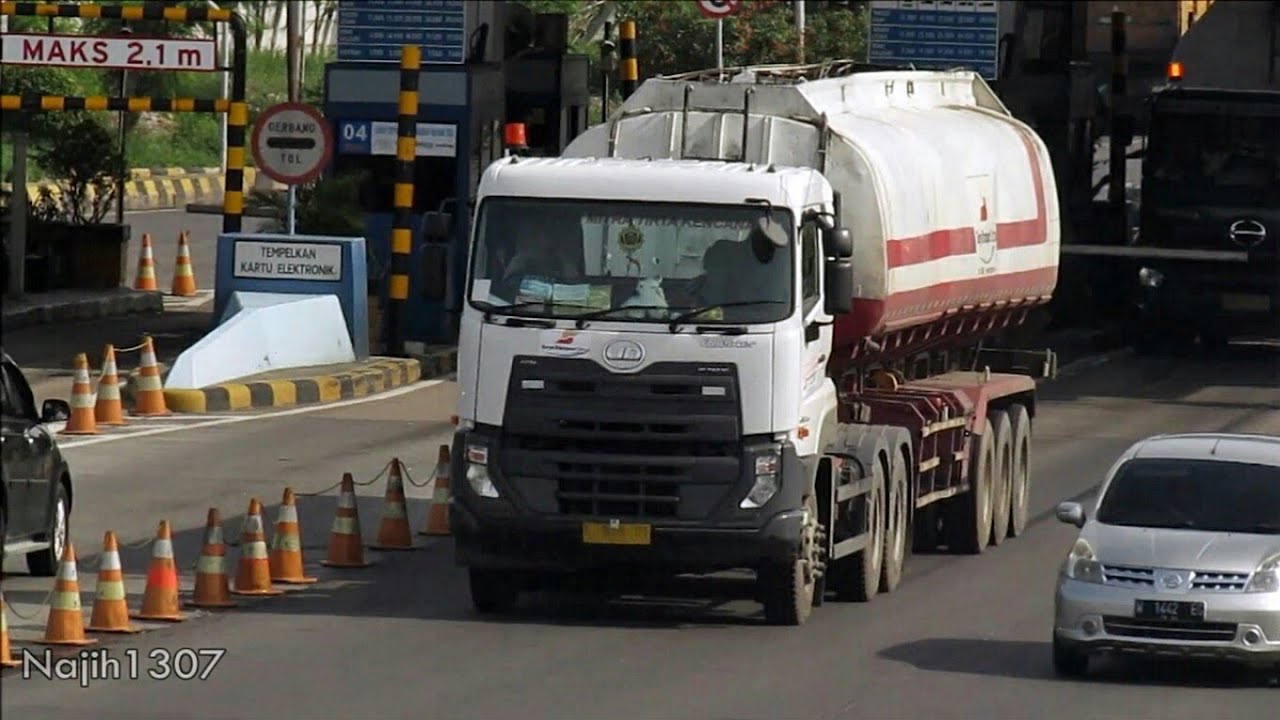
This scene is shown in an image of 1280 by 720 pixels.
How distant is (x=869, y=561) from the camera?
16.5 m

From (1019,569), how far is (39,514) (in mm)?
6806

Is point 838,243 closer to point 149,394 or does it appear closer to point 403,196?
point 149,394

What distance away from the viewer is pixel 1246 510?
14.5 metres

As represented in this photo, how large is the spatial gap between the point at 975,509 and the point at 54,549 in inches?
261

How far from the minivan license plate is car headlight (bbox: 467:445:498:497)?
3531 millimetres

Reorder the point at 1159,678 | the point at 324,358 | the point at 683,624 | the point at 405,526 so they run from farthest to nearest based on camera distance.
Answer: the point at 324,358
the point at 405,526
the point at 683,624
the point at 1159,678

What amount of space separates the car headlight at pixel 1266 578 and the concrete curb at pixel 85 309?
59.5ft

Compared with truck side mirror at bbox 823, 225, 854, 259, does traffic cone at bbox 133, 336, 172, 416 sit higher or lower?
lower

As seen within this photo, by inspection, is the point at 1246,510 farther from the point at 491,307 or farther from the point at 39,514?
the point at 39,514

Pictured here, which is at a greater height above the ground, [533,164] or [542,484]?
[533,164]

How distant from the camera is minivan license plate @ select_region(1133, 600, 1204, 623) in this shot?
13.7 m

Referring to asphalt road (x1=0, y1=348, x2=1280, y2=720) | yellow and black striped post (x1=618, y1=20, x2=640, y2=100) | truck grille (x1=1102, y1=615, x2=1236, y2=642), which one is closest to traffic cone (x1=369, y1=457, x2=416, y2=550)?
asphalt road (x1=0, y1=348, x2=1280, y2=720)

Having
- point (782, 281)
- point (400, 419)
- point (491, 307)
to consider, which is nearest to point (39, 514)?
point (491, 307)

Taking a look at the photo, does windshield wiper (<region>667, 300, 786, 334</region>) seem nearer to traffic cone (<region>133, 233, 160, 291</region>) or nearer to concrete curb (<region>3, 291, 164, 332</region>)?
concrete curb (<region>3, 291, 164, 332</region>)
